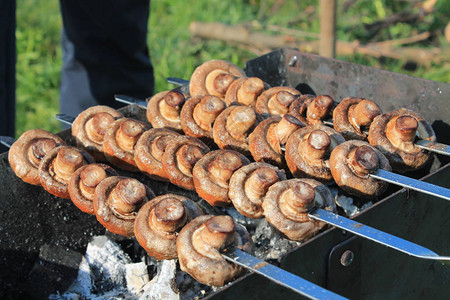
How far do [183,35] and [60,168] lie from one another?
450 cm

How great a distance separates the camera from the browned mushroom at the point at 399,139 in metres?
2.25

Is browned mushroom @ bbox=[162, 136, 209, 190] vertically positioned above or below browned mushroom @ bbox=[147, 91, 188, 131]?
below

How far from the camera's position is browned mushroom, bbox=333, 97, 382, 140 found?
239cm

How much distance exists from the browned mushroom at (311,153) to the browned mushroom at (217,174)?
0.18 metres

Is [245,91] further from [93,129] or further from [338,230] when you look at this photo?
[338,230]

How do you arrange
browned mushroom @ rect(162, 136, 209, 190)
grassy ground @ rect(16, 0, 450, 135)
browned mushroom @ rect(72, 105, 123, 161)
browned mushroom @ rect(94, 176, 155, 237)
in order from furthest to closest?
grassy ground @ rect(16, 0, 450, 135) < browned mushroom @ rect(72, 105, 123, 161) < browned mushroom @ rect(162, 136, 209, 190) < browned mushroom @ rect(94, 176, 155, 237)

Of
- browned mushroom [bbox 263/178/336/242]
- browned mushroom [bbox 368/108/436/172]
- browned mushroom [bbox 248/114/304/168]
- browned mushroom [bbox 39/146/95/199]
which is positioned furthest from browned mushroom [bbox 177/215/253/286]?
browned mushroom [bbox 368/108/436/172]

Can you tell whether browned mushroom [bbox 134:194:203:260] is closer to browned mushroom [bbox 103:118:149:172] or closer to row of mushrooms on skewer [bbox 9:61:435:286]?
row of mushrooms on skewer [bbox 9:61:435:286]

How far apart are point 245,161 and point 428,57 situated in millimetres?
4181

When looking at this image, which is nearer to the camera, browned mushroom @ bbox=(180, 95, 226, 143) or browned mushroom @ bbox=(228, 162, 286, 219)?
browned mushroom @ bbox=(228, 162, 286, 219)

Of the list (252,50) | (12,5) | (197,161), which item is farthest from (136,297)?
(252,50)

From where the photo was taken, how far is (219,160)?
216 cm

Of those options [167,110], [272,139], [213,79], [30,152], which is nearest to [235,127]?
[272,139]

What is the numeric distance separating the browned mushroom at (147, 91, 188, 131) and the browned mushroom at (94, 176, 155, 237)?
58 cm
